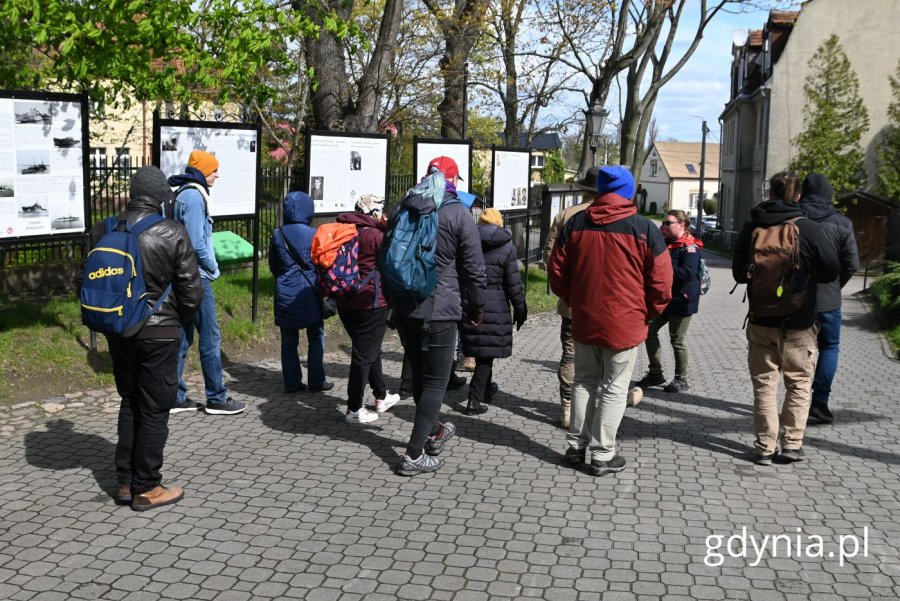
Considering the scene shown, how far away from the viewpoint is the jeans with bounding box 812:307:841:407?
7.09 m

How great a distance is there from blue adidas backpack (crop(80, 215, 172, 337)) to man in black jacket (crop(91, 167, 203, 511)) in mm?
64

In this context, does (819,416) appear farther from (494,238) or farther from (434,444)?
(434,444)

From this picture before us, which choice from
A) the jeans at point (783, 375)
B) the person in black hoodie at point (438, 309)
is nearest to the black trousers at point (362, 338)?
the person in black hoodie at point (438, 309)

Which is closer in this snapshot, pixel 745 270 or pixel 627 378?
pixel 627 378

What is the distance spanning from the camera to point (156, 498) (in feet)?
16.8

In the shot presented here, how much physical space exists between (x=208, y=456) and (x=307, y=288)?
185 centimetres

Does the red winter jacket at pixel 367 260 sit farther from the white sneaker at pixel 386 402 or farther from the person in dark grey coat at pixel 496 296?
the white sneaker at pixel 386 402

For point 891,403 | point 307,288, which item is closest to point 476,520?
point 307,288

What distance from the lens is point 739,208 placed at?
1826 inches

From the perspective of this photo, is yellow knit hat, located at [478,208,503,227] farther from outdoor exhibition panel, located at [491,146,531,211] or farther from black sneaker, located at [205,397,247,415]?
outdoor exhibition panel, located at [491,146,531,211]

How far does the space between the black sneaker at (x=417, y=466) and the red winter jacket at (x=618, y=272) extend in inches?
49.0

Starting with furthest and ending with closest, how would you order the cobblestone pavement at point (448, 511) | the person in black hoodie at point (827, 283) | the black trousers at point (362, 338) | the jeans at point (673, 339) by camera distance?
the jeans at point (673, 339), the black trousers at point (362, 338), the person in black hoodie at point (827, 283), the cobblestone pavement at point (448, 511)

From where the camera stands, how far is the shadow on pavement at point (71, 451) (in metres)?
5.76

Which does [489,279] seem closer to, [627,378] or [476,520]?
[627,378]
